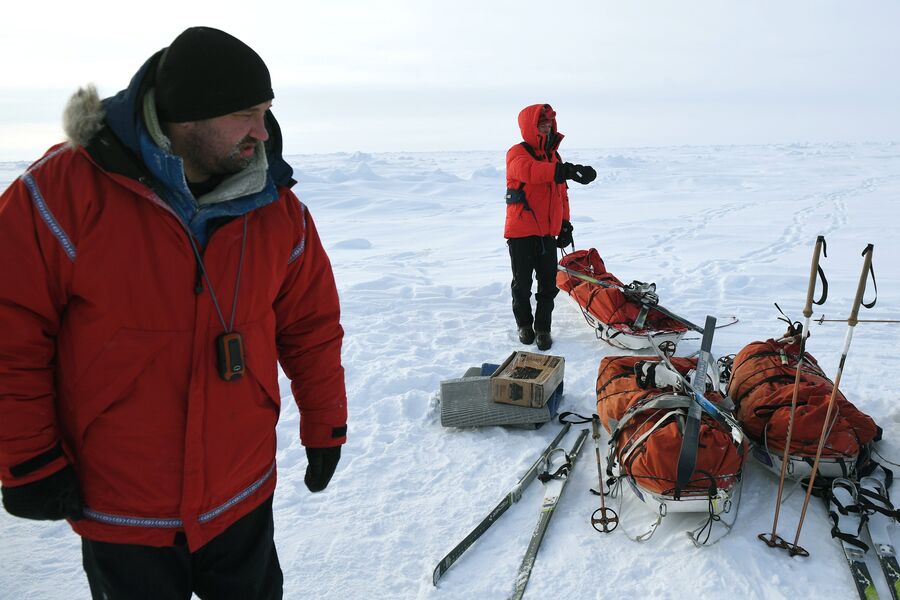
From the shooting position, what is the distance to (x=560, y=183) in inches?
195

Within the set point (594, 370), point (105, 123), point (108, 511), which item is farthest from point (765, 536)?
point (105, 123)

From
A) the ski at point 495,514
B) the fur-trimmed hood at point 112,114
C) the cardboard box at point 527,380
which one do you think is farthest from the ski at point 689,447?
the fur-trimmed hood at point 112,114

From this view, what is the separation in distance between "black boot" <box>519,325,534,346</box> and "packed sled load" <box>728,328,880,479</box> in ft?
6.43

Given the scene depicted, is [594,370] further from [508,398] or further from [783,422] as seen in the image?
[783,422]

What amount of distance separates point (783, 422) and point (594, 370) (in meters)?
1.80

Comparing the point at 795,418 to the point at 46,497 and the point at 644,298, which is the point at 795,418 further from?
the point at 46,497

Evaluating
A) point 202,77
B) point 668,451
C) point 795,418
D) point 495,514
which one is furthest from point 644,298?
point 202,77

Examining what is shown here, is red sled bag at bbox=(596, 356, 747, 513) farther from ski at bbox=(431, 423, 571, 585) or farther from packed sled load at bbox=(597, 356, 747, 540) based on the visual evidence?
ski at bbox=(431, 423, 571, 585)

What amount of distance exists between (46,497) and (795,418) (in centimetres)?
285

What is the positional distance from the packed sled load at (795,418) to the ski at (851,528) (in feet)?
0.26

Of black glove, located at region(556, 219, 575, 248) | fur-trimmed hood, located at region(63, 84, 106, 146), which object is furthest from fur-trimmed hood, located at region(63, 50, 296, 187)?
black glove, located at region(556, 219, 575, 248)

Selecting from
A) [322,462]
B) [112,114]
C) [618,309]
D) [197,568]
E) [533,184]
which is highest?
[112,114]

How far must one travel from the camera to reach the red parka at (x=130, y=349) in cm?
133

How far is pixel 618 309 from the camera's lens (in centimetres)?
509
